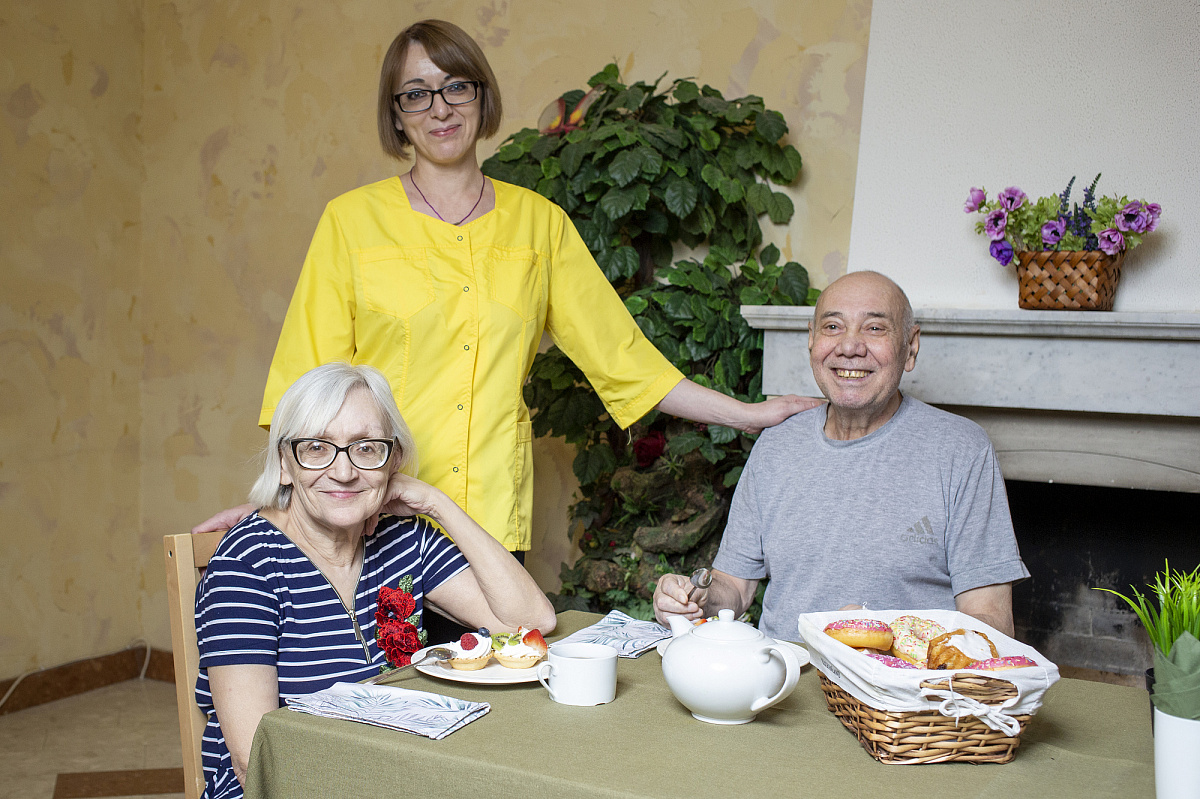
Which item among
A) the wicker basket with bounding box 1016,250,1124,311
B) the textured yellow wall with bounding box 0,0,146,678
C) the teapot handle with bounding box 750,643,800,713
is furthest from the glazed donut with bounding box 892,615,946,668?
the textured yellow wall with bounding box 0,0,146,678

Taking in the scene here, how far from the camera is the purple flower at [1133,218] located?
6.67 ft

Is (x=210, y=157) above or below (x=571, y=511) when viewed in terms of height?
above

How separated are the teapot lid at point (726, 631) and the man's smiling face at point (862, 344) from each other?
72cm

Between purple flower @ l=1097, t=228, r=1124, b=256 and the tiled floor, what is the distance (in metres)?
2.56

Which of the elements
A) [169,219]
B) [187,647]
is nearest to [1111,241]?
[187,647]

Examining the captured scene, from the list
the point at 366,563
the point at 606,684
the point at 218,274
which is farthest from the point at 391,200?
the point at 218,274

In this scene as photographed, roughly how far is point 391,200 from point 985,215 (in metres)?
1.33

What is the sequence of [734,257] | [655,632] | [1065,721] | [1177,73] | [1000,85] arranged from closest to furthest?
[1065,721] < [655,632] < [1177,73] < [1000,85] < [734,257]

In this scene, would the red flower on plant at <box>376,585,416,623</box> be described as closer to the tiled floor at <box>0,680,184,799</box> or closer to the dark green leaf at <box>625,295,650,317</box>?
the dark green leaf at <box>625,295,650,317</box>

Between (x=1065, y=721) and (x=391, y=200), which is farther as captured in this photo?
(x=391, y=200)

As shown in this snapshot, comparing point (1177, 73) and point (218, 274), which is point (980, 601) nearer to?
point (1177, 73)

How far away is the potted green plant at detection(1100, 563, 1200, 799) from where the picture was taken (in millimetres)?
833

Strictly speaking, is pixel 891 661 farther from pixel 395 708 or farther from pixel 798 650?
pixel 395 708

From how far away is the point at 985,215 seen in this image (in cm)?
225
